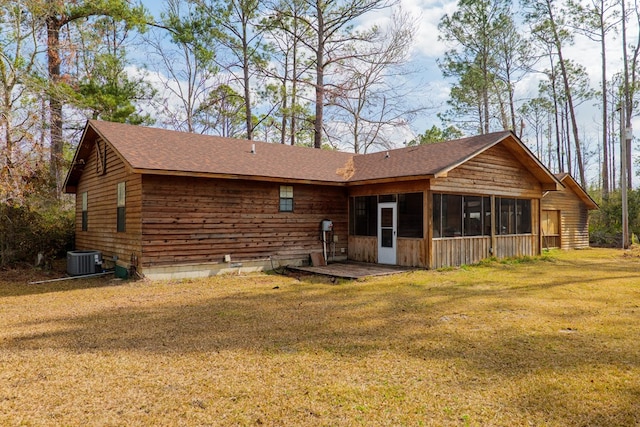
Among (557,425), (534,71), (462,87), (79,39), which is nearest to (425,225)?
(557,425)

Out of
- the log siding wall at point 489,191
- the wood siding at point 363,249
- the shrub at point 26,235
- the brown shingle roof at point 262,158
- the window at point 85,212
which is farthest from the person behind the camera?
the window at point 85,212

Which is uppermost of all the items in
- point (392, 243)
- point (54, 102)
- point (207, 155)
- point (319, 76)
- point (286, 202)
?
point (319, 76)

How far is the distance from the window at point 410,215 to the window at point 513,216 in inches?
149

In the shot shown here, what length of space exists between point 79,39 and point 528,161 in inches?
736

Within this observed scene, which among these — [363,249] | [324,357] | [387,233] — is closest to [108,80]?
[363,249]

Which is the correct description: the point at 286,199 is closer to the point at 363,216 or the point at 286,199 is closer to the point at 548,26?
the point at 363,216

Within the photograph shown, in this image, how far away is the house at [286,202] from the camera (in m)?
10.4

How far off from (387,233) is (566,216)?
38.5 ft

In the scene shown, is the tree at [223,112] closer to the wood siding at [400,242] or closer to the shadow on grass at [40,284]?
the wood siding at [400,242]

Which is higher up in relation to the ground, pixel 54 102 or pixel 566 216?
pixel 54 102

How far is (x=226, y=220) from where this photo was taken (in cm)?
1120

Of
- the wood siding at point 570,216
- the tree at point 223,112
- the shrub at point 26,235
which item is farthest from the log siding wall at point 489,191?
the tree at point 223,112

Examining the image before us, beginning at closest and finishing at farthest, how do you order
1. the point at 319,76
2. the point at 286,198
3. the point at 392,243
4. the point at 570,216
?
the point at 286,198, the point at 392,243, the point at 570,216, the point at 319,76

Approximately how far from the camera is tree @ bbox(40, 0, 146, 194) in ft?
51.6
